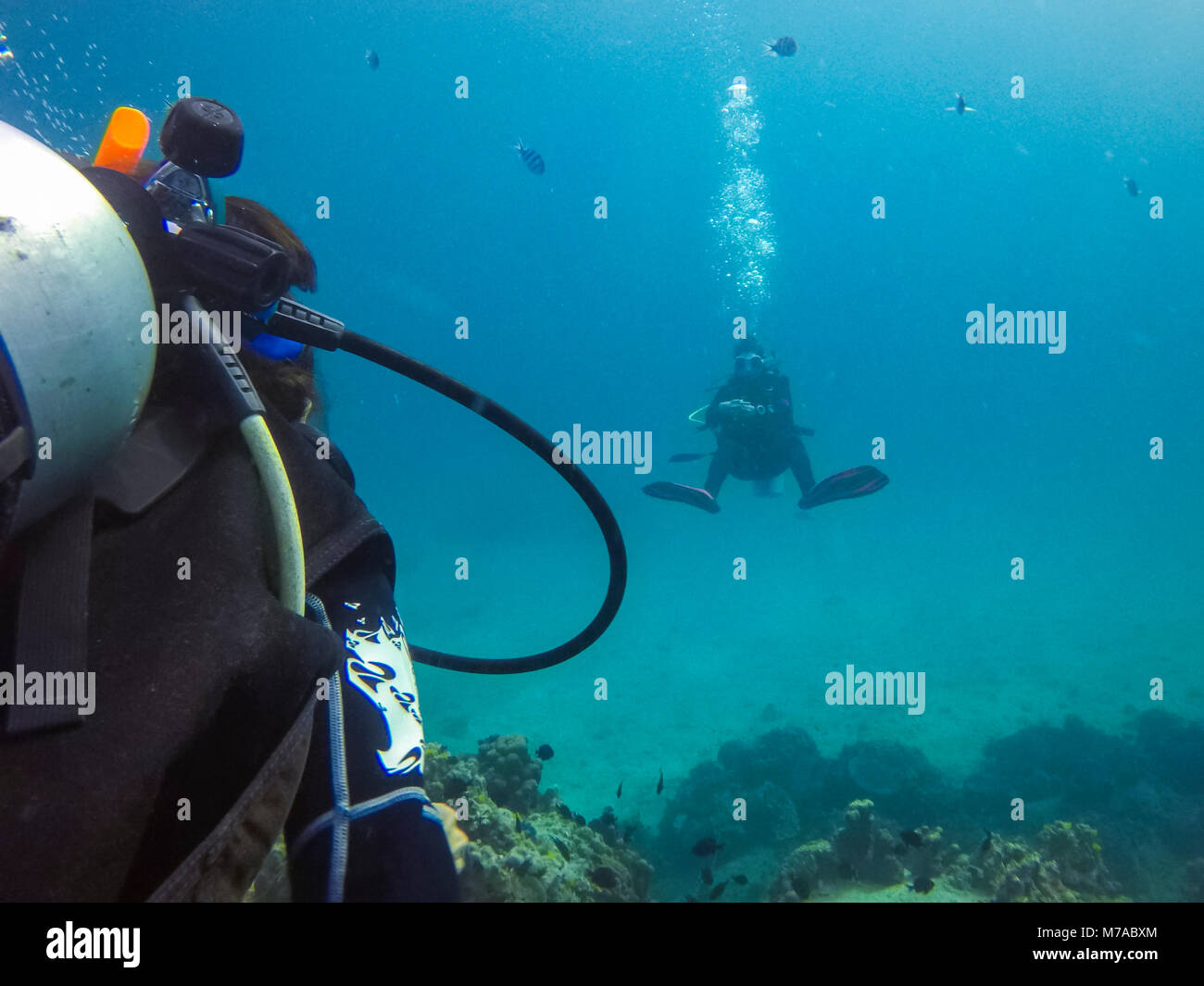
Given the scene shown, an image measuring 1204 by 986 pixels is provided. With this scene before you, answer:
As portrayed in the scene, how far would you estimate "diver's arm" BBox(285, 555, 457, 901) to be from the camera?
4.06 ft

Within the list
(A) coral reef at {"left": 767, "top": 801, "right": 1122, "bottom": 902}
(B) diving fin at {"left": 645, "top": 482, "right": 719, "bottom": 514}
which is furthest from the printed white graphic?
(B) diving fin at {"left": 645, "top": 482, "right": 719, "bottom": 514}

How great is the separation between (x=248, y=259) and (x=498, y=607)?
29721 mm

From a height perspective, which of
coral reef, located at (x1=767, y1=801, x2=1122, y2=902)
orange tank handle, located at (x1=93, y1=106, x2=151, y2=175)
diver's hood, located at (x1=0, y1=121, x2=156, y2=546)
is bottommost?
coral reef, located at (x1=767, y1=801, x2=1122, y2=902)

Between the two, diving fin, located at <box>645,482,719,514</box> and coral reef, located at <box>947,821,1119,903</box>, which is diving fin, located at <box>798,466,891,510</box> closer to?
diving fin, located at <box>645,482,719,514</box>

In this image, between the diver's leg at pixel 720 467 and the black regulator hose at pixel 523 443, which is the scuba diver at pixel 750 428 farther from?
the black regulator hose at pixel 523 443

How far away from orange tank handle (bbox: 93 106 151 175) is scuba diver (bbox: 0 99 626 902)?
182 mm

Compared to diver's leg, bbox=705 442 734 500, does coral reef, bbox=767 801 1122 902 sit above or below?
below

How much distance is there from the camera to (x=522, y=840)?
6.36 meters

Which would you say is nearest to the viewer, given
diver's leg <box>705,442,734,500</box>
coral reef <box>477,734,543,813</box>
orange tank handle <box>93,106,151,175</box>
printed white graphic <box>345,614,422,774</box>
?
printed white graphic <box>345,614,422,774</box>

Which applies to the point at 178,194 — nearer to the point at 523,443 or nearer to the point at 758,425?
the point at 523,443

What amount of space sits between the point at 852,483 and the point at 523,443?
1006 centimetres

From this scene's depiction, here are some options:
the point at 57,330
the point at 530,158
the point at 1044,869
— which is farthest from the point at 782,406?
the point at 57,330

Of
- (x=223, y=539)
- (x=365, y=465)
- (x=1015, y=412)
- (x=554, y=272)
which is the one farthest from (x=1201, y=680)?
(x=1015, y=412)
